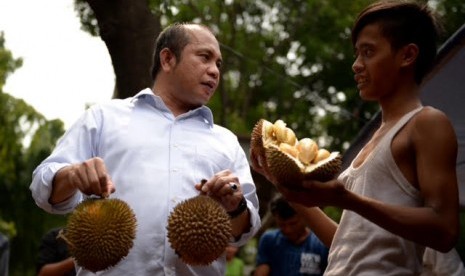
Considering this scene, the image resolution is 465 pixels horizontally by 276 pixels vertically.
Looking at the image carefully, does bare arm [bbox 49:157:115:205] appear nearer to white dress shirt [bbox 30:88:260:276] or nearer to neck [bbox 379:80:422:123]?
white dress shirt [bbox 30:88:260:276]

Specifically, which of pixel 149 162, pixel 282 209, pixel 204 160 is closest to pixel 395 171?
pixel 204 160

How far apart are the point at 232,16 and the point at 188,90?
14644mm

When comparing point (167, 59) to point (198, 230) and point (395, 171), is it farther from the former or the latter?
point (395, 171)

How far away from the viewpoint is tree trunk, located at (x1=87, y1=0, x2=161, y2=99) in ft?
18.6

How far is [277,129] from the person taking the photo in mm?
3139

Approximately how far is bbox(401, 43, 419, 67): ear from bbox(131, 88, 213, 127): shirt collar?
946mm

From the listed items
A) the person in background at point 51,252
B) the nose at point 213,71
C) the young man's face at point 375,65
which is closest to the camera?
the young man's face at point 375,65

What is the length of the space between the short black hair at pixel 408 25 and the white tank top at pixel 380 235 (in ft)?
0.85

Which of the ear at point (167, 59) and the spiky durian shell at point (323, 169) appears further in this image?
the ear at point (167, 59)

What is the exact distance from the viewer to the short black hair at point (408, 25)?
3.03m

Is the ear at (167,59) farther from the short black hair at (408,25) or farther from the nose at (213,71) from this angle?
the short black hair at (408,25)

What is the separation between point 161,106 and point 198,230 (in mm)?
869

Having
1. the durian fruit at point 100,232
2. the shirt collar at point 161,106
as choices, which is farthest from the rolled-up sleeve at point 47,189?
the shirt collar at point 161,106

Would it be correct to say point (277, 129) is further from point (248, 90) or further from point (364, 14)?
point (248, 90)
